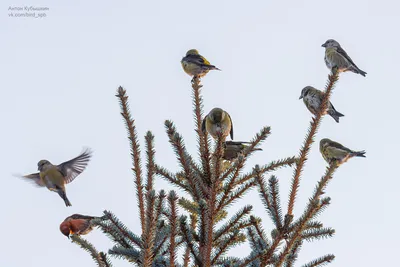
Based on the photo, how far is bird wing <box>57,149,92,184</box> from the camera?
6.86 metres

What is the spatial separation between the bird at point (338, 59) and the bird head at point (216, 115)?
10.3ft

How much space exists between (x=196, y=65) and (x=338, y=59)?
7.19ft

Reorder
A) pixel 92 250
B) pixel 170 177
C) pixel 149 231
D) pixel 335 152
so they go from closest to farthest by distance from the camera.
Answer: pixel 149 231 < pixel 92 250 < pixel 170 177 < pixel 335 152

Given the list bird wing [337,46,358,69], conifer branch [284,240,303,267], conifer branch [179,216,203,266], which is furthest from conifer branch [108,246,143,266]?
bird wing [337,46,358,69]

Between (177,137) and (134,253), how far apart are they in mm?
719

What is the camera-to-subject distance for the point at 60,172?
7.03 metres

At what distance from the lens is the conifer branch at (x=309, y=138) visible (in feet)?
10.3

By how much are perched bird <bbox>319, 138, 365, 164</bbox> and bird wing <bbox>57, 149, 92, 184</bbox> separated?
2.97 meters

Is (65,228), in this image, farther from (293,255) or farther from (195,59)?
(195,59)

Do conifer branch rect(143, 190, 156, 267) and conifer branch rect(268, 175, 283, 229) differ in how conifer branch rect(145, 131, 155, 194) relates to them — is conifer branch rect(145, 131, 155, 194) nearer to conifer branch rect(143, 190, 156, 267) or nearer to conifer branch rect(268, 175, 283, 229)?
conifer branch rect(143, 190, 156, 267)

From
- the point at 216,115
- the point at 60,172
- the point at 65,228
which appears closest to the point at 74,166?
the point at 60,172

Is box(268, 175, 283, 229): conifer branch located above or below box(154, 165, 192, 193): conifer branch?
below

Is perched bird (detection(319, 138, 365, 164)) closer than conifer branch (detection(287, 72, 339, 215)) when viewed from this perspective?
No

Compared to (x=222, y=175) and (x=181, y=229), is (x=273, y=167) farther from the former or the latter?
(x=181, y=229)
